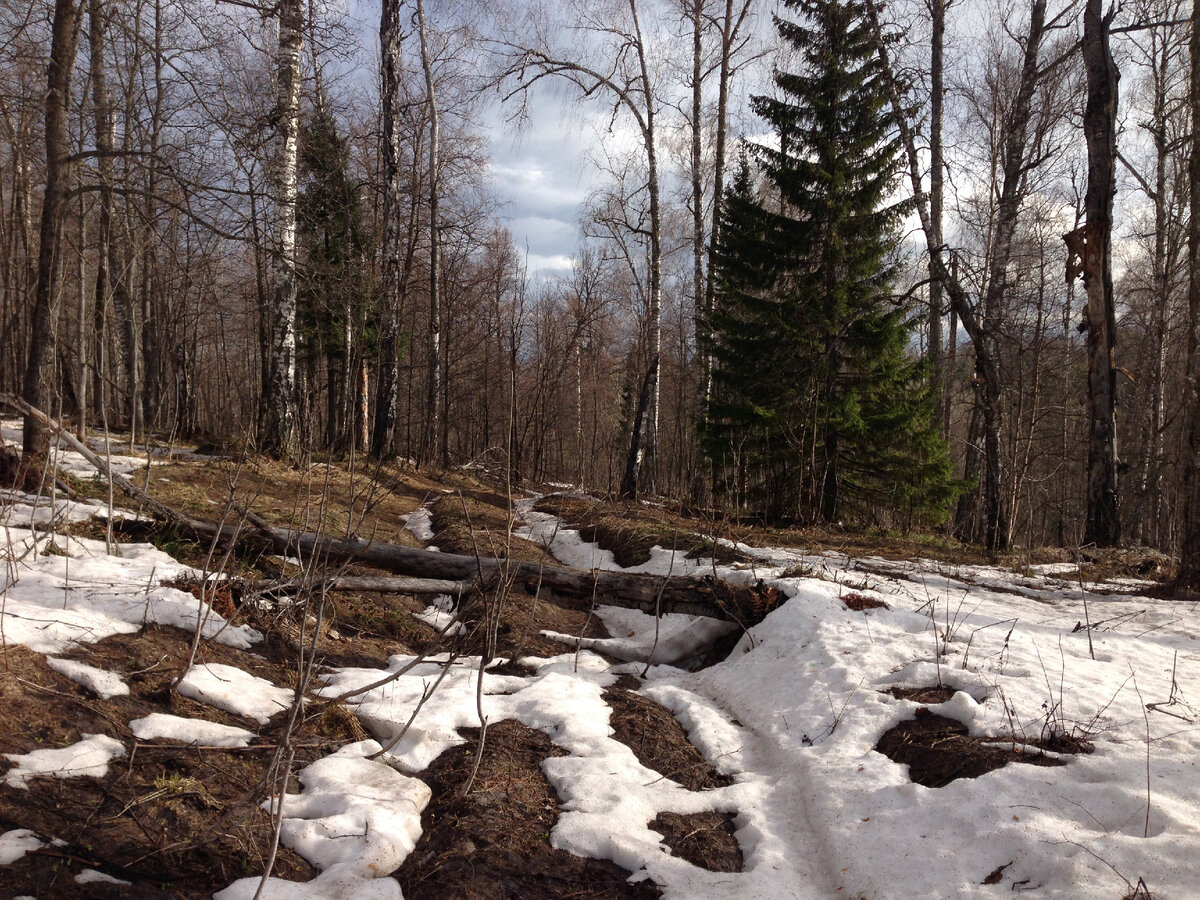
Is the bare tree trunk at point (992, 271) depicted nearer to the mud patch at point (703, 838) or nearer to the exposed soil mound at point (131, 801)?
the mud patch at point (703, 838)

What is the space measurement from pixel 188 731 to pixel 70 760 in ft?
1.55

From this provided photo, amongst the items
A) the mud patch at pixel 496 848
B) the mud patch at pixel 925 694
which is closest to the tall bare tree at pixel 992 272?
the mud patch at pixel 925 694

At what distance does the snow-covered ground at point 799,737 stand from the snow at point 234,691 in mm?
15

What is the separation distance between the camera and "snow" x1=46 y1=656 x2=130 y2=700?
2881mm

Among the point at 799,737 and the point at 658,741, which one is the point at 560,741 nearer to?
the point at 658,741

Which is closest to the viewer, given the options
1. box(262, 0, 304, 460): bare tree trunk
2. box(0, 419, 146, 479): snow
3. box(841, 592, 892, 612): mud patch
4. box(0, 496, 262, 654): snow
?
box(0, 496, 262, 654): snow

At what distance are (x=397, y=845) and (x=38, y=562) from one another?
2886 millimetres

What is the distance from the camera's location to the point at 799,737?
3559 mm

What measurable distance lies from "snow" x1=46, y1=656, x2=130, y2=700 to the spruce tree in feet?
28.2

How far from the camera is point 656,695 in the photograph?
426 centimetres

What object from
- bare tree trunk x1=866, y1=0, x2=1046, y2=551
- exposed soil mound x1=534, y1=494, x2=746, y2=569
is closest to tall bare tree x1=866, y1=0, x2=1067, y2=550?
bare tree trunk x1=866, y1=0, x2=1046, y2=551

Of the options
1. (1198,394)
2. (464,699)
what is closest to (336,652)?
(464,699)

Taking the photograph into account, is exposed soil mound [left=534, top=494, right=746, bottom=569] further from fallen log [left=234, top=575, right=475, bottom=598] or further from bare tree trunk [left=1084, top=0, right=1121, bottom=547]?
bare tree trunk [left=1084, top=0, right=1121, bottom=547]

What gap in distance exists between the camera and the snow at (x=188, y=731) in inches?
108
